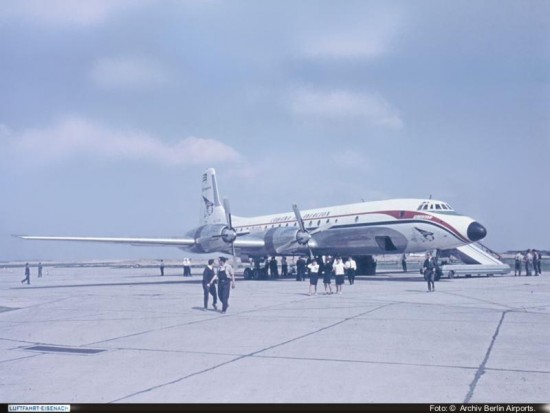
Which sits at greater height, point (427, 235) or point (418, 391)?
point (427, 235)

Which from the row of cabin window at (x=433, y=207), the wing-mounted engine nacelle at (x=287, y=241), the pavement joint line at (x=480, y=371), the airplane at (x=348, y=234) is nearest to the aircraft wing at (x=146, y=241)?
the airplane at (x=348, y=234)

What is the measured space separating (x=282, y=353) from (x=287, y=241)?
939 inches

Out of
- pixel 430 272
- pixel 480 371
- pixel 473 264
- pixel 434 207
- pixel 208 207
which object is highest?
pixel 208 207

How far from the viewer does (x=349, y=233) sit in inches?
1273

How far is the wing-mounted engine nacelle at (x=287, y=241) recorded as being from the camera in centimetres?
3306

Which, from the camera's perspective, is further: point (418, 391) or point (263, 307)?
point (263, 307)

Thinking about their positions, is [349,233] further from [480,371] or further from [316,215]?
[480,371]

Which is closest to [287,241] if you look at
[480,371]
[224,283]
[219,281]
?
[219,281]

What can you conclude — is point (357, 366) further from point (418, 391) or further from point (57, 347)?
point (57, 347)

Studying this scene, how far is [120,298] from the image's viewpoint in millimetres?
21188

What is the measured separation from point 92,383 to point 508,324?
907 centimetres

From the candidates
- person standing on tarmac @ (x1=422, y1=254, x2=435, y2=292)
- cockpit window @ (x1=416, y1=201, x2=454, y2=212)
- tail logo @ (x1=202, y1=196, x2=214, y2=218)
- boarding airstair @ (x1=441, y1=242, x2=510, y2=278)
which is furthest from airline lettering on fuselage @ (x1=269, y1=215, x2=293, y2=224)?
person standing on tarmac @ (x1=422, y1=254, x2=435, y2=292)

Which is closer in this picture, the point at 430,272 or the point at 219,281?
the point at 219,281

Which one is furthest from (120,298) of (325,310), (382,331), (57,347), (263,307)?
(382,331)
